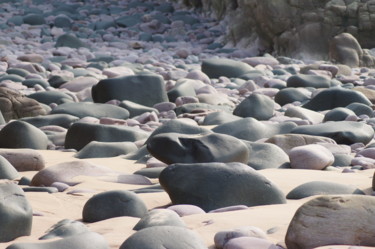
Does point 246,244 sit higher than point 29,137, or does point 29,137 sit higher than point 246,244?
point 246,244

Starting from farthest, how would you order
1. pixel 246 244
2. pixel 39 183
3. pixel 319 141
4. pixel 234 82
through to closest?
1. pixel 234 82
2. pixel 319 141
3. pixel 39 183
4. pixel 246 244

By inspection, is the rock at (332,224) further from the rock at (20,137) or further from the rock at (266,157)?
the rock at (20,137)

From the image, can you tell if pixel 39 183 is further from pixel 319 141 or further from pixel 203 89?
pixel 203 89

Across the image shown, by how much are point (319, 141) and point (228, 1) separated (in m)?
8.82

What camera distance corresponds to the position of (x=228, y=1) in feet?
41.2

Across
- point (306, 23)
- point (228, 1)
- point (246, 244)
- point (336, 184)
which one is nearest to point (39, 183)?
point (336, 184)

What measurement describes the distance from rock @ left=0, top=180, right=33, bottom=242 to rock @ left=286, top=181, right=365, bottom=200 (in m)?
1.00

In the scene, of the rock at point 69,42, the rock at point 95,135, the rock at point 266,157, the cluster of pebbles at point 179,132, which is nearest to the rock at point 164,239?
the cluster of pebbles at point 179,132

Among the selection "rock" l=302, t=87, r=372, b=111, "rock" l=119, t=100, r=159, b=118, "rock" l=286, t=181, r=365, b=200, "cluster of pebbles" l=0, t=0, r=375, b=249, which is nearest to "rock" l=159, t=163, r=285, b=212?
"cluster of pebbles" l=0, t=0, r=375, b=249

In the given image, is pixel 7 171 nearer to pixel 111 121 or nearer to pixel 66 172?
pixel 66 172

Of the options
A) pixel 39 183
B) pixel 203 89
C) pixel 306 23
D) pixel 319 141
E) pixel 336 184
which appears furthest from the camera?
pixel 306 23

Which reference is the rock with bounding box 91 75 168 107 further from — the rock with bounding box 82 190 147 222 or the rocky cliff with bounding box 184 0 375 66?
the rocky cliff with bounding box 184 0 375 66

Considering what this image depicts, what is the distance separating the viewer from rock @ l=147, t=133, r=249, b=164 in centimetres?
323

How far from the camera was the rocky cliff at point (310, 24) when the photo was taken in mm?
10539
